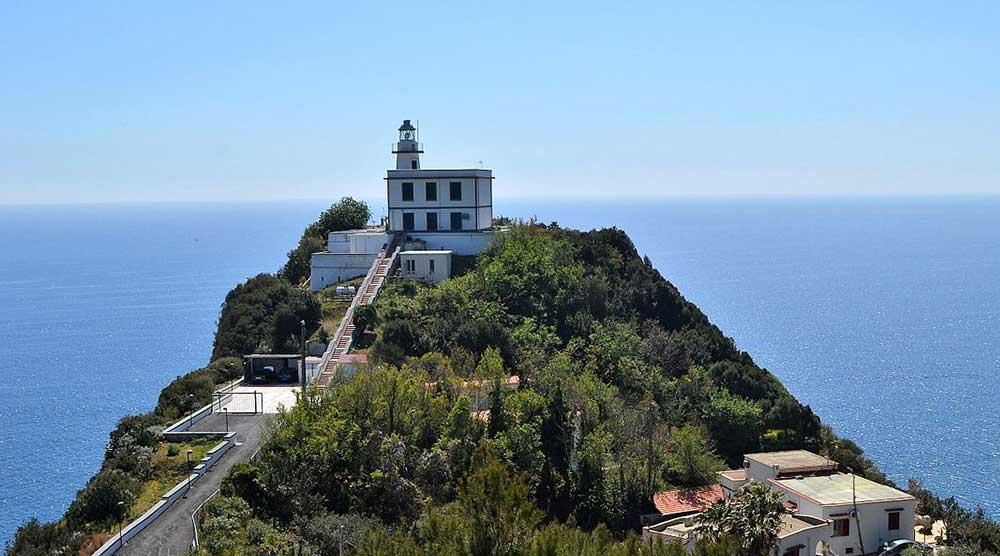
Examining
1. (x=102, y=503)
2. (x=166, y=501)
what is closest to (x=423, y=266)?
(x=166, y=501)

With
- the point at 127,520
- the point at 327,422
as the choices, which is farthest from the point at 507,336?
the point at 127,520

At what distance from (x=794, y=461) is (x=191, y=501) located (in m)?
20.9

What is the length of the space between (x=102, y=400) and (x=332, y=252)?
71.3 ft

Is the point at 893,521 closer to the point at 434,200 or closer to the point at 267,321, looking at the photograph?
the point at 267,321

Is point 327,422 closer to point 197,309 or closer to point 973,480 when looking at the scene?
point 973,480

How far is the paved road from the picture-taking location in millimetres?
21984

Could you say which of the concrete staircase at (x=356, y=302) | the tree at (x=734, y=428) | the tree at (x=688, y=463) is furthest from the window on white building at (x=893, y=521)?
the concrete staircase at (x=356, y=302)

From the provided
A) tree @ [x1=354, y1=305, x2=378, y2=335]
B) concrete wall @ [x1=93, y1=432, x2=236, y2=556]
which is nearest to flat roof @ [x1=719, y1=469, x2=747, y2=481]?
tree @ [x1=354, y1=305, x2=378, y2=335]

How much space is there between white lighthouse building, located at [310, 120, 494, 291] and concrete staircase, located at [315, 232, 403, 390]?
0.74 metres

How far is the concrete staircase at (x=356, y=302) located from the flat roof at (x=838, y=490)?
53.3ft

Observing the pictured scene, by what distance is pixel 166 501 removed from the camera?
24453 mm

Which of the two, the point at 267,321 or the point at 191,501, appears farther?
the point at 267,321

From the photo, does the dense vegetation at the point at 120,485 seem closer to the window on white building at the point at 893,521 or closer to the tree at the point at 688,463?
the tree at the point at 688,463

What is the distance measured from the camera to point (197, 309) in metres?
107
